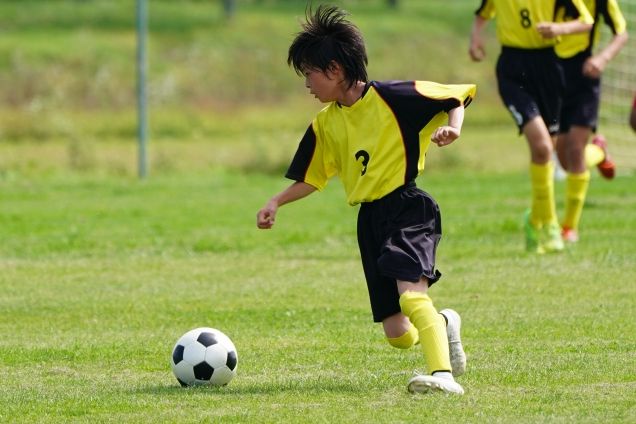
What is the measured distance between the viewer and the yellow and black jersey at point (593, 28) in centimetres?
1028

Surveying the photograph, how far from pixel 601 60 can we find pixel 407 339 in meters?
4.59

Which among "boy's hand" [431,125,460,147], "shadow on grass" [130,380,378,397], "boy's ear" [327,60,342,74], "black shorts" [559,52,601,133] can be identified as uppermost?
"boy's ear" [327,60,342,74]

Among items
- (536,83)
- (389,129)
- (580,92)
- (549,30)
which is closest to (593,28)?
(580,92)

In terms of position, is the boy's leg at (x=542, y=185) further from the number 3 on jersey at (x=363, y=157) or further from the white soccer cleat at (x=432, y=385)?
the white soccer cleat at (x=432, y=385)

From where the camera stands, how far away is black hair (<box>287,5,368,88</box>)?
5855 mm

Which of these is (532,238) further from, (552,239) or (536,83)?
(536,83)

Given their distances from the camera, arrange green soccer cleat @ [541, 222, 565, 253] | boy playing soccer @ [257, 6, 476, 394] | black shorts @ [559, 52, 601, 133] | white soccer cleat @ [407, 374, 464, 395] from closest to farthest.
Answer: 1. white soccer cleat @ [407, 374, 464, 395]
2. boy playing soccer @ [257, 6, 476, 394]
3. green soccer cleat @ [541, 222, 565, 253]
4. black shorts @ [559, 52, 601, 133]

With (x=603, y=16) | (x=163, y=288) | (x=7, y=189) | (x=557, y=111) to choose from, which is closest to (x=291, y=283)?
(x=163, y=288)

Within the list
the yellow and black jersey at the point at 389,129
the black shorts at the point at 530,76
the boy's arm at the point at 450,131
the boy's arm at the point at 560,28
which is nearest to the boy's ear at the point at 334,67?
the yellow and black jersey at the point at 389,129

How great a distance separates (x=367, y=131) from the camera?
602 centimetres

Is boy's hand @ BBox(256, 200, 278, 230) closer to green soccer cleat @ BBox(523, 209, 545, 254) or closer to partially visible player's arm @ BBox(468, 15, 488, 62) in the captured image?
green soccer cleat @ BBox(523, 209, 545, 254)

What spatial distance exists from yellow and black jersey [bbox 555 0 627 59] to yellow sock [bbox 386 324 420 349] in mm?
4703

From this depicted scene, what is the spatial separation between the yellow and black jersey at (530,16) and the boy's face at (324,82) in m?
4.47

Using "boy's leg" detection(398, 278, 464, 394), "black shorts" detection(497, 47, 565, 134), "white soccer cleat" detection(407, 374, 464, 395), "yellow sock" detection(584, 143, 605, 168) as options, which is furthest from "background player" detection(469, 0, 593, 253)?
"white soccer cleat" detection(407, 374, 464, 395)
